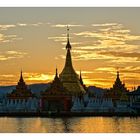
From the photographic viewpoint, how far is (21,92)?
12562 mm

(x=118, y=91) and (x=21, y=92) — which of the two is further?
(x=21, y=92)

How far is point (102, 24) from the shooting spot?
36.2 feet

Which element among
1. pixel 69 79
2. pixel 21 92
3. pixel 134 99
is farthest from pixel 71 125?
pixel 69 79

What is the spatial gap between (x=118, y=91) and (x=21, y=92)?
4.35 ft

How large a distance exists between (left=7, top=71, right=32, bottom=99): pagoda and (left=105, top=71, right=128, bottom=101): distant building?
1.03 meters

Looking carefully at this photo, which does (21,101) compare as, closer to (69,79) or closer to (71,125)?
(71,125)

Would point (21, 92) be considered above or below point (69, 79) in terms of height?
below

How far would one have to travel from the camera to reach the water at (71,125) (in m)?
11.2

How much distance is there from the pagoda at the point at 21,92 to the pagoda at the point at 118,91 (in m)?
1.05

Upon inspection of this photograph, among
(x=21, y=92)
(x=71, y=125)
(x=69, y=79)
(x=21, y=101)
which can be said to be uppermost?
(x=69, y=79)

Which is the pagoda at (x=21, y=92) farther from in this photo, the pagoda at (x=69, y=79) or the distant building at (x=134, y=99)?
the distant building at (x=134, y=99)

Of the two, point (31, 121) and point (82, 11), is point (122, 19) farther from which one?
point (31, 121)
